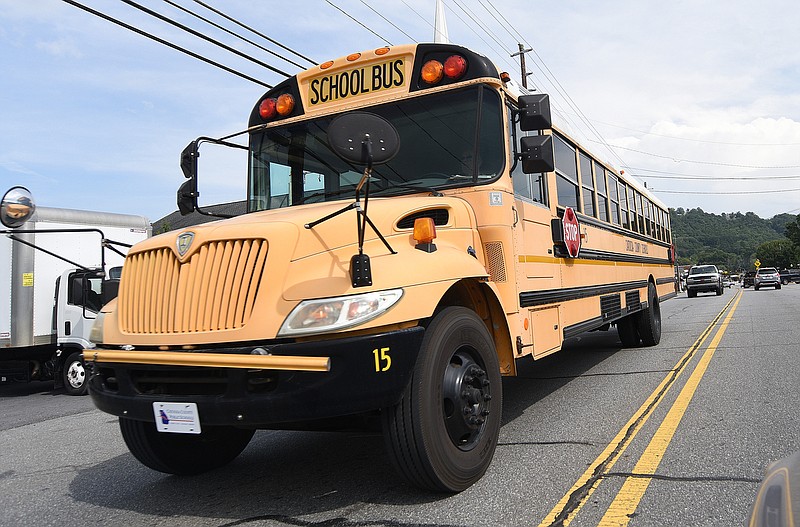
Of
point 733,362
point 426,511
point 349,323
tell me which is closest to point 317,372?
point 349,323

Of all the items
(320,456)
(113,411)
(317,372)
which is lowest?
(320,456)

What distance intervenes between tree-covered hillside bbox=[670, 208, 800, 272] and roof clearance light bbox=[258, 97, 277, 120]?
110m

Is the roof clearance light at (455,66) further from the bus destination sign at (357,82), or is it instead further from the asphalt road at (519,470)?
the asphalt road at (519,470)

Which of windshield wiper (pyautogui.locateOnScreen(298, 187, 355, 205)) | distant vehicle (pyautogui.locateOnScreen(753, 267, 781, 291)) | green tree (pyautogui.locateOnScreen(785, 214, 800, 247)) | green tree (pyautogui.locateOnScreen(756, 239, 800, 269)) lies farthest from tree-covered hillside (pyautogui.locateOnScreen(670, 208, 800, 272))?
windshield wiper (pyautogui.locateOnScreen(298, 187, 355, 205))

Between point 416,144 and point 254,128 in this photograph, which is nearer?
point 416,144

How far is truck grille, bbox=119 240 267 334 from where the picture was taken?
2.86 metres

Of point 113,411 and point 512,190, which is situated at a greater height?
point 512,190

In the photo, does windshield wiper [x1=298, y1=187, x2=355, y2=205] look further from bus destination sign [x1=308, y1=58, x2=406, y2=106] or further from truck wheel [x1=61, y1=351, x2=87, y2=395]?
truck wheel [x1=61, y1=351, x2=87, y2=395]

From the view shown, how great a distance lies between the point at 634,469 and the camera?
137 inches

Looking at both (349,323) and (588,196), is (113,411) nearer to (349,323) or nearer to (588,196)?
(349,323)

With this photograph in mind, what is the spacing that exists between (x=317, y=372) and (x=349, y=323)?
251 millimetres

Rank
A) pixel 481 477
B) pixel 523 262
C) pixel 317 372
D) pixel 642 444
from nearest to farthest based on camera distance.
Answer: pixel 317 372 < pixel 481 477 < pixel 642 444 < pixel 523 262

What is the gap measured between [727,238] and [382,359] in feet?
452

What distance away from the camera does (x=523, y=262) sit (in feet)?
14.1
